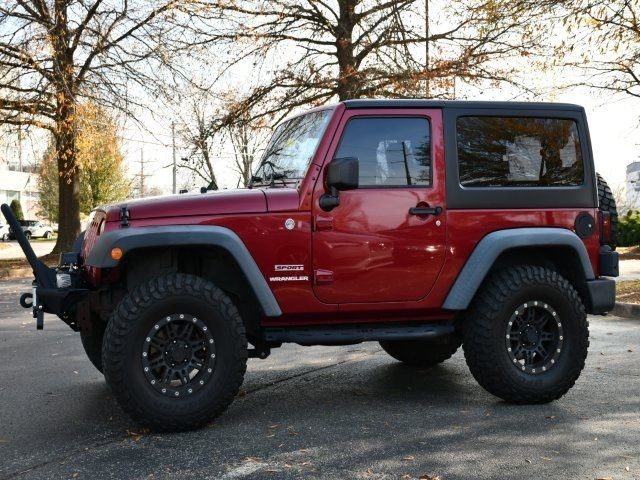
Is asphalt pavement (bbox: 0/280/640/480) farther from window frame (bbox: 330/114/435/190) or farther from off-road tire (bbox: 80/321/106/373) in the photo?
window frame (bbox: 330/114/435/190)

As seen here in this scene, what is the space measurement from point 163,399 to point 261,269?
103cm

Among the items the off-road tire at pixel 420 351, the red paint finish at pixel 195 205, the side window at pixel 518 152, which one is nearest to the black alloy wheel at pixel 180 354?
the red paint finish at pixel 195 205

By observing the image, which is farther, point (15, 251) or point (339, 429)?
point (15, 251)

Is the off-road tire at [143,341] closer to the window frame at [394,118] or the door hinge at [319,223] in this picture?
the door hinge at [319,223]

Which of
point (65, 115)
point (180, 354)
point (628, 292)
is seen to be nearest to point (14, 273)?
point (65, 115)

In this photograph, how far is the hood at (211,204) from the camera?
5039 mm

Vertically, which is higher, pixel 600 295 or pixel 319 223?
pixel 319 223

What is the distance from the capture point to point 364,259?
534 cm

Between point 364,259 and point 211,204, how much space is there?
43.3 inches

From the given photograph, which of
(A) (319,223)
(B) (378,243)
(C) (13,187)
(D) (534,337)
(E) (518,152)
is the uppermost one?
(C) (13,187)

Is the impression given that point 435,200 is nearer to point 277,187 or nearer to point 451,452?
point 277,187

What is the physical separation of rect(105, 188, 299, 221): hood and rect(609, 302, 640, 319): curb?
748cm

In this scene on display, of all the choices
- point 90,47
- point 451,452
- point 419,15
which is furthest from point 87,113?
point 451,452

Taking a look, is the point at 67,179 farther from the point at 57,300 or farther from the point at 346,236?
the point at 346,236
